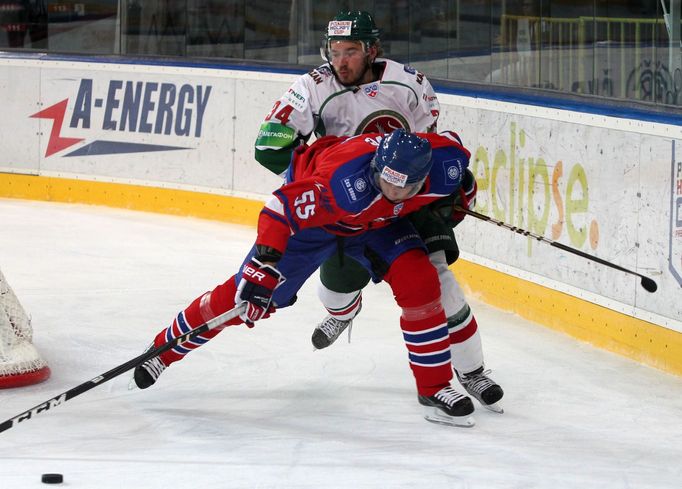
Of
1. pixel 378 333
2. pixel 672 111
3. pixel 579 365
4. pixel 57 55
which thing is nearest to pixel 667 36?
pixel 672 111

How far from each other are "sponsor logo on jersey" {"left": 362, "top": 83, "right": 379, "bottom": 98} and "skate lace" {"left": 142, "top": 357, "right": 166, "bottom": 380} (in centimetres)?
104

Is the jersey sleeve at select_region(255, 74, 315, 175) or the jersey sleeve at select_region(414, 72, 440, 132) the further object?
the jersey sleeve at select_region(414, 72, 440, 132)

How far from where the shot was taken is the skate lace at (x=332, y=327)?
439 centimetres

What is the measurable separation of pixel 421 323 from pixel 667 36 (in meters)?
1.58

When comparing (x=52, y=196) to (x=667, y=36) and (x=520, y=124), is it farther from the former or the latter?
(x=667, y=36)

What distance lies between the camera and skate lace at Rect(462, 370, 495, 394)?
3.81 metres

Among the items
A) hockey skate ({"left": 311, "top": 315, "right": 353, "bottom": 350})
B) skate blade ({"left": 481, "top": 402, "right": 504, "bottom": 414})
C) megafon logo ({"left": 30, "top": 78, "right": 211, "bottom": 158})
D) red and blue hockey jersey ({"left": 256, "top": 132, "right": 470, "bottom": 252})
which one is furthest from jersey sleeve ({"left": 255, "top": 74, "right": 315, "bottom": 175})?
megafon logo ({"left": 30, "top": 78, "right": 211, "bottom": 158})

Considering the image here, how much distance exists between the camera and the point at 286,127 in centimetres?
395

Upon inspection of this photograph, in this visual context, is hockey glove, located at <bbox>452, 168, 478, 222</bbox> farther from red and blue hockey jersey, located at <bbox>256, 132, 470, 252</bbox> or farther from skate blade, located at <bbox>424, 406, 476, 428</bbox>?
skate blade, located at <bbox>424, 406, 476, 428</bbox>

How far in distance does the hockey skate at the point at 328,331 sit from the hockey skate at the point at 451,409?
0.75 metres

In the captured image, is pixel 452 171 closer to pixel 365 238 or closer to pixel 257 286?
pixel 365 238

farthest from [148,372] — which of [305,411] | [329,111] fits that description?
[329,111]

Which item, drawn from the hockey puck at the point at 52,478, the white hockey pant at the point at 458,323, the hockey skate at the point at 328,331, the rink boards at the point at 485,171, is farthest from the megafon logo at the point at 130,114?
the hockey puck at the point at 52,478

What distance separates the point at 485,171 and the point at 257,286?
2.17 m
